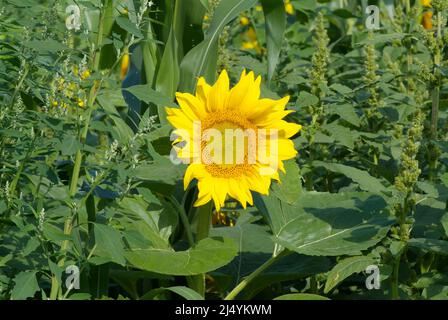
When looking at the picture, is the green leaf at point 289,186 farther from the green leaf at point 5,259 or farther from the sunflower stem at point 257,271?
the green leaf at point 5,259

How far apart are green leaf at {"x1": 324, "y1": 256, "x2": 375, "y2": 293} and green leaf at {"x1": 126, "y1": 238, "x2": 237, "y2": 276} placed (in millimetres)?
279

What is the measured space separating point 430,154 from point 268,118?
2.33 feet

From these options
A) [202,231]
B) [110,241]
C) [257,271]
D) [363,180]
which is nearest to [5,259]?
[110,241]

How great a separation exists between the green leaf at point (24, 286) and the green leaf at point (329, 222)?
2.36ft

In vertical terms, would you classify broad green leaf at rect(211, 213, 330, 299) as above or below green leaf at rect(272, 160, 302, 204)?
below

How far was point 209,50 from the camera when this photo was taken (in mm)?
3090

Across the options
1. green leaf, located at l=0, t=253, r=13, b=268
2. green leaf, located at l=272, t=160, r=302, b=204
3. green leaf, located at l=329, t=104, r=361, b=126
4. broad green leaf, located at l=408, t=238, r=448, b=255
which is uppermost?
green leaf, located at l=329, t=104, r=361, b=126

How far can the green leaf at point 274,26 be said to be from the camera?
126 inches

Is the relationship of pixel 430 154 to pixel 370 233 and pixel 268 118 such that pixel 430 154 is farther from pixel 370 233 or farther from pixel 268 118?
pixel 268 118

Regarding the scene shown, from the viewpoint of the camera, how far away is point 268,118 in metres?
2.71

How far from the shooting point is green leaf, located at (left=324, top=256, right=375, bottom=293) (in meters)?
2.66

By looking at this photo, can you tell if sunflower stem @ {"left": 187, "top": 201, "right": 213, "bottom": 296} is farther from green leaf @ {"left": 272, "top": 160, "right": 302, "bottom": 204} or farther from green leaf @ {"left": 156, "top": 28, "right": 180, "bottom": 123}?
green leaf @ {"left": 156, "top": 28, "right": 180, "bottom": 123}

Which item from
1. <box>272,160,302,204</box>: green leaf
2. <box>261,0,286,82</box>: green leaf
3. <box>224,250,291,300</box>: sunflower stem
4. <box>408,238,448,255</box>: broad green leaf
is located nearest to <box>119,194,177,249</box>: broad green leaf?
<box>224,250,291,300</box>: sunflower stem

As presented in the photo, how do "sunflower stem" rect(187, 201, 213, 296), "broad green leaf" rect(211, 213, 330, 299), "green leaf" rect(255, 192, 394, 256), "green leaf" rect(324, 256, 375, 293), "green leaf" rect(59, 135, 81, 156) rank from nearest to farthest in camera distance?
"green leaf" rect(59, 135, 81, 156) < "green leaf" rect(324, 256, 375, 293) < "green leaf" rect(255, 192, 394, 256) < "sunflower stem" rect(187, 201, 213, 296) < "broad green leaf" rect(211, 213, 330, 299)
